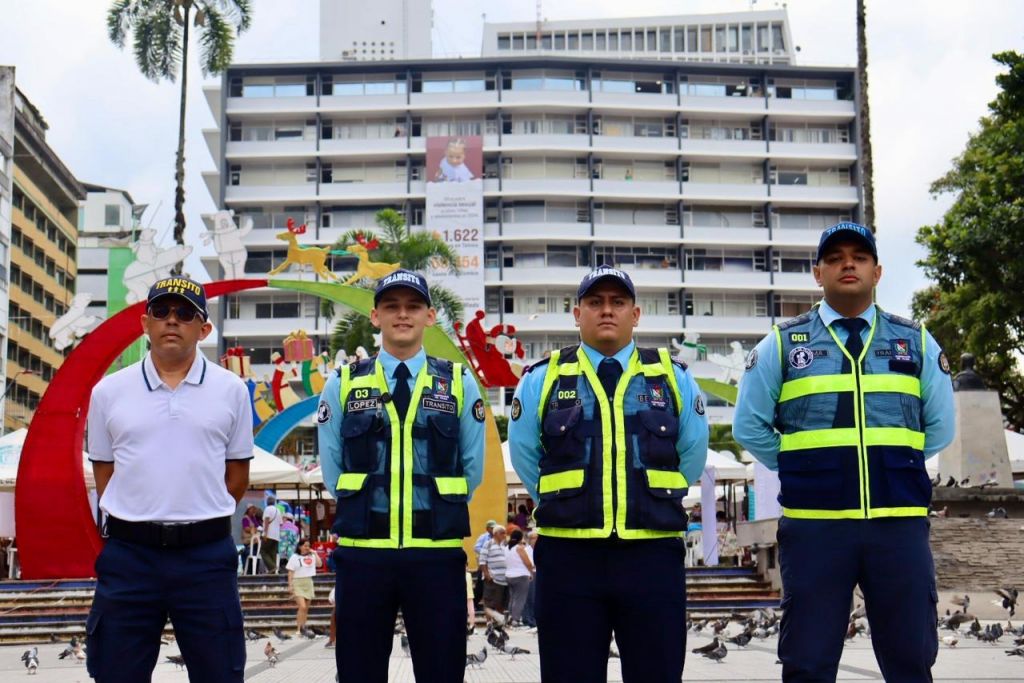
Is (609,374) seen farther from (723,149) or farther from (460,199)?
Result: (723,149)

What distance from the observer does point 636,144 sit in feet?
235

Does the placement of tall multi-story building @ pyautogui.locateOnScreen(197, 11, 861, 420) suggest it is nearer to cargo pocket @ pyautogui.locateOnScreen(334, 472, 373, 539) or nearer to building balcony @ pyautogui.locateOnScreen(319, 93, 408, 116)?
building balcony @ pyautogui.locateOnScreen(319, 93, 408, 116)

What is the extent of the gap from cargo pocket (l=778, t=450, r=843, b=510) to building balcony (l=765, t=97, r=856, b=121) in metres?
69.9

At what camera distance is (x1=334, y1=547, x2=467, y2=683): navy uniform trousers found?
516cm

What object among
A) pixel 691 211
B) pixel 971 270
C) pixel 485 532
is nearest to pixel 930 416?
pixel 485 532

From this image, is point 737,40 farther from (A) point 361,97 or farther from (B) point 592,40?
(A) point 361,97

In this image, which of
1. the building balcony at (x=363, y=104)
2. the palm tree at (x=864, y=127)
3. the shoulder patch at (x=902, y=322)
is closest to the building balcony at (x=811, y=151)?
the building balcony at (x=363, y=104)

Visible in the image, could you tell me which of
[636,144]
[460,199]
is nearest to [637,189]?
[636,144]

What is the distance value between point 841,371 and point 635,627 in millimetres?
1306

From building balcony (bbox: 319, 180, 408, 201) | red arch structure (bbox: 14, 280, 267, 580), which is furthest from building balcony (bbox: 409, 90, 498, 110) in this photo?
red arch structure (bbox: 14, 280, 267, 580)

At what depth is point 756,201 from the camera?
237 feet

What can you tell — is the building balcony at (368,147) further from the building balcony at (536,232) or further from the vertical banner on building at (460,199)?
the building balcony at (536,232)

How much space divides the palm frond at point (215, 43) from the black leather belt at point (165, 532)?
109 feet

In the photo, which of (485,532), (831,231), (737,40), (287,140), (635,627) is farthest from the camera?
(737,40)
